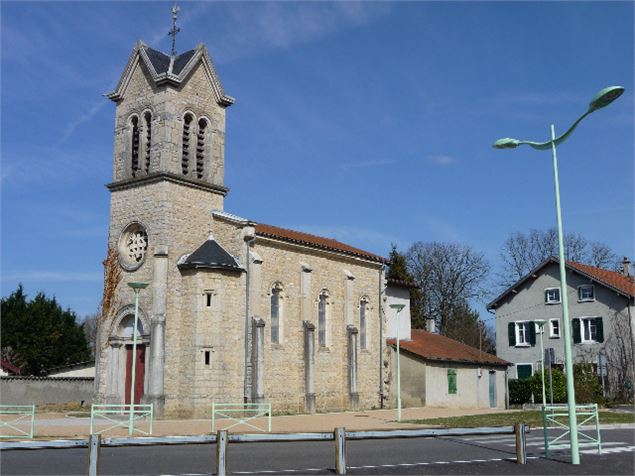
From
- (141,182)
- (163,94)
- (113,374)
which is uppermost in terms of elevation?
(163,94)

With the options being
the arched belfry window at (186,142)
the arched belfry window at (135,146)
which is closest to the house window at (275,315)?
the arched belfry window at (186,142)

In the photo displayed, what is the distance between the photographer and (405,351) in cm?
3816

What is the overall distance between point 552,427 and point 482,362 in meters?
15.1

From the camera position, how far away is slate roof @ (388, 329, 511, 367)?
38.0 metres

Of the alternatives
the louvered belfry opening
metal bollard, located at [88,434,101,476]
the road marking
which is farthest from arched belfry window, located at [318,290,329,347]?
metal bollard, located at [88,434,101,476]

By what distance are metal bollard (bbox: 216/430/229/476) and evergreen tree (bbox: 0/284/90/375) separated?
132 feet

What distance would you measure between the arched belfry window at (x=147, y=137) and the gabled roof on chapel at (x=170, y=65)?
160 cm

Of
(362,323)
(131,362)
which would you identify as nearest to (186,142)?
(131,362)

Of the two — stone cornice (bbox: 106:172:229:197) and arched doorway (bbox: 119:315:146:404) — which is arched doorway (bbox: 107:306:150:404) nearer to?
arched doorway (bbox: 119:315:146:404)

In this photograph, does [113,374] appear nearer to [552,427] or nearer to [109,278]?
[109,278]

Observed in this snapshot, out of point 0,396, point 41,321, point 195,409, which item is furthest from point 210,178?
point 41,321

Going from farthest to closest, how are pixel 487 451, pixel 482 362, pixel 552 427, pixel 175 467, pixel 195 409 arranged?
pixel 482 362, pixel 195 409, pixel 552 427, pixel 487 451, pixel 175 467

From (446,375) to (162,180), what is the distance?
61.4 ft

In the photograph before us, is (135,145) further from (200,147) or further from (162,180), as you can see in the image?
(162,180)
